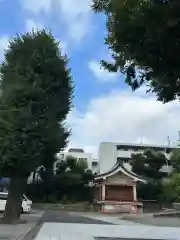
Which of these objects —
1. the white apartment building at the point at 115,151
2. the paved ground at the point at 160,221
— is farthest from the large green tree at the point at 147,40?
the white apartment building at the point at 115,151

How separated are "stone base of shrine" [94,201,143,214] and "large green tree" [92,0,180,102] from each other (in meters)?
35.7

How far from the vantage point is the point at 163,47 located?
7.32 m

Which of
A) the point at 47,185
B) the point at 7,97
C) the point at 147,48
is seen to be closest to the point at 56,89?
the point at 7,97

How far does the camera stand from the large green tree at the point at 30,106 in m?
17.5

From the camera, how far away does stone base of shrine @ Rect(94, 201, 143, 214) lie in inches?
1714

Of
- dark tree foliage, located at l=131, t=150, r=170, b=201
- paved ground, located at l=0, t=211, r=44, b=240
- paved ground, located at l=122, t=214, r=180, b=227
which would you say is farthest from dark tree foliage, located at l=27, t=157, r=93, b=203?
paved ground, located at l=0, t=211, r=44, b=240

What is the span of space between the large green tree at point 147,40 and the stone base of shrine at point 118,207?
35.7m

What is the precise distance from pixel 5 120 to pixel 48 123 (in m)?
1.80

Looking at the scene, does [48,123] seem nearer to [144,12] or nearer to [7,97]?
[7,97]

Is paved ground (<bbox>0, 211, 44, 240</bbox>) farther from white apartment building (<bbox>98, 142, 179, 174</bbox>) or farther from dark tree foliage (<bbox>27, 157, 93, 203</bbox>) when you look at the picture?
white apartment building (<bbox>98, 142, 179, 174</bbox>)

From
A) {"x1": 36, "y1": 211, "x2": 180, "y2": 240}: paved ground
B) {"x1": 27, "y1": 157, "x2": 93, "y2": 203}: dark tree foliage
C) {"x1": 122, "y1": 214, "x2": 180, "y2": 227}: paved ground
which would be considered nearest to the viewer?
{"x1": 36, "y1": 211, "x2": 180, "y2": 240}: paved ground

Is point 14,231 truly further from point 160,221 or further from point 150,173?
point 150,173

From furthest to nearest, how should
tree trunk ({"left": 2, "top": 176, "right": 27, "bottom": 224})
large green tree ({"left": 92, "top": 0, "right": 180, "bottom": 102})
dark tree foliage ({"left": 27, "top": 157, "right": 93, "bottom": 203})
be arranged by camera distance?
dark tree foliage ({"left": 27, "top": 157, "right": 93, "bottom": 203})
tree trunk ({"left": 2, "top": 176, "right": 27, "bottom": 224})
large green tree ({"left": 92, "top": 0, "right": 180, "bottom": 102})

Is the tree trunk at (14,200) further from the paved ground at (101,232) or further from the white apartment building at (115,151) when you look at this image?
the white apartment building at (115,151)
